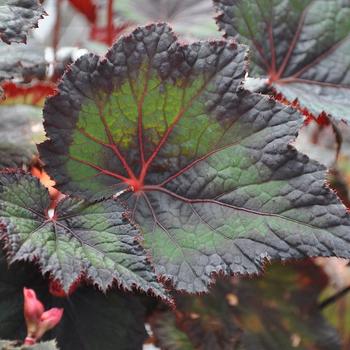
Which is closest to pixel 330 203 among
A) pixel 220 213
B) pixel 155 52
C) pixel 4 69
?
pixel 220 213

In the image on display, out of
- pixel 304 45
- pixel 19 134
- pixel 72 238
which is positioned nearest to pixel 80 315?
pixel 72 238

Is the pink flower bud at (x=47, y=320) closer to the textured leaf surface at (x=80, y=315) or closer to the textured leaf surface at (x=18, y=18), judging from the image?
the textured leaf surface at (x=80, y=315)

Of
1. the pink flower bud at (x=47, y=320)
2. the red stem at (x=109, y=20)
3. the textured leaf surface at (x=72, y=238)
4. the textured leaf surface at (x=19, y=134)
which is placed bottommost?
the pink flower bud at (x=47, y=320)

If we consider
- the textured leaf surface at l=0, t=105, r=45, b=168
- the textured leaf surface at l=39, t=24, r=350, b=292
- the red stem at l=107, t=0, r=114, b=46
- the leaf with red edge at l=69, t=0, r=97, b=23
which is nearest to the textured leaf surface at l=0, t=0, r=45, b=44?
the textured leaf surface at l=39, t=24, r=350, b=292

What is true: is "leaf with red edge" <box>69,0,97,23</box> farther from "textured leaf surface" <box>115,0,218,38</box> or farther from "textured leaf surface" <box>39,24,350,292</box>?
"textured leaf surface" <box>39,24,350,292</box>

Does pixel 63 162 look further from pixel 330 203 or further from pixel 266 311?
pixel 266 311

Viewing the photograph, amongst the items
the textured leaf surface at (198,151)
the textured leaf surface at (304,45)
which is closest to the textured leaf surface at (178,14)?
the textured leaf surface at (304,45)
